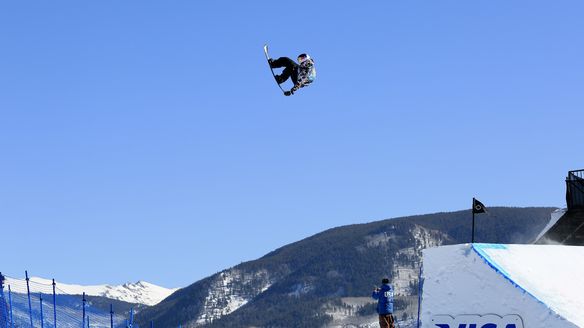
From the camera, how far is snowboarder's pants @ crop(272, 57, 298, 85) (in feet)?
84.2

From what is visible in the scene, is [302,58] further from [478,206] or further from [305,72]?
[478,206]

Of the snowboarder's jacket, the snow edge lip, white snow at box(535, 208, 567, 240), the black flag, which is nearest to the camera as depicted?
the snow edge lip

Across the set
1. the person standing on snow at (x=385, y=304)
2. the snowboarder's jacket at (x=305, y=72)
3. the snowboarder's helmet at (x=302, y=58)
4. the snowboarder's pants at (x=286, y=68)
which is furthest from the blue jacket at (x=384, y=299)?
the snowboarder's helmet at (x=302, y=58)

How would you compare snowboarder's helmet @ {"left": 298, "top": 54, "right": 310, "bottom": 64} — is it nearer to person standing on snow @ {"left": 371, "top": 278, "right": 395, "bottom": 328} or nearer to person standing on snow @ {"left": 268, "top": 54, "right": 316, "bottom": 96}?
person standing on snow @ {"left": 268, "top": 54, "right": 316, "bottom": 96}

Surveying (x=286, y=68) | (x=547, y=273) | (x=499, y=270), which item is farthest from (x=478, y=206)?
(x=286, y=68)

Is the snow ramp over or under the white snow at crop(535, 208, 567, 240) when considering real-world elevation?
under

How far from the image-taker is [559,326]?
49.7ft

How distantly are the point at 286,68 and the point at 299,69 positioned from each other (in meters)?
0.50

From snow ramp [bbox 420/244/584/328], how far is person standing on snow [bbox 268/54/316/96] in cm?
957

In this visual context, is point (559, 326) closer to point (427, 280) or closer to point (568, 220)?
point (427, 280)

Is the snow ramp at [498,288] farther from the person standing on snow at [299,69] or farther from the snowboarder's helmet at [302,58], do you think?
the snowboarder's helmet at [302,58]

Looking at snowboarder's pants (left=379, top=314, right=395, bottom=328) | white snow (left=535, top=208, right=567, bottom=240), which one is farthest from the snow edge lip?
white snow (left=535, top=208, right=567, bottom=240)

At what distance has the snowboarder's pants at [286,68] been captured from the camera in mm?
25656

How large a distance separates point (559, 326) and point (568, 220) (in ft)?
104
